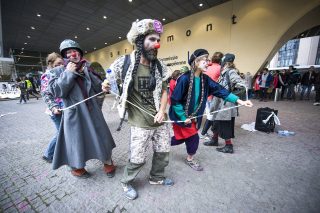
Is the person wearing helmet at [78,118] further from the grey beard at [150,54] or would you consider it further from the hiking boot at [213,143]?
the hiking boot at [213,143]

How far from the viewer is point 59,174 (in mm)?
2379

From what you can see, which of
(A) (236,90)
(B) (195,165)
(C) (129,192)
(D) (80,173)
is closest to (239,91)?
(A) (236,90)

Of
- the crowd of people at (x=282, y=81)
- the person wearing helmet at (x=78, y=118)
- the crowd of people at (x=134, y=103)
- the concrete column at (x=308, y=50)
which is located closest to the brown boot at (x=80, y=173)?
the crowd of people at (x=134, y=103)

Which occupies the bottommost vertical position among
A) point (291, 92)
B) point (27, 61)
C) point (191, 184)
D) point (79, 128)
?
point (191, 184)

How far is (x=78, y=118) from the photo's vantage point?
1958mm

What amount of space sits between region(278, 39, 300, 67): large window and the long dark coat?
179ft

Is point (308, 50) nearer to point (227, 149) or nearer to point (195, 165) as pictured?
point (227, 149)

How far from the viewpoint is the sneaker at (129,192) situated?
72.1 inches

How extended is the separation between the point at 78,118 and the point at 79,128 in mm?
128

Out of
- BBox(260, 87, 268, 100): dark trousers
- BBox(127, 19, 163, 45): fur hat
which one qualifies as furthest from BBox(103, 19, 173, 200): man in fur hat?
BBox(260, 87, 268, 100): dark trousers

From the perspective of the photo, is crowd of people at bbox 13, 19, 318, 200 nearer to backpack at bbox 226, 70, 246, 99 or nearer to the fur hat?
the fur hat

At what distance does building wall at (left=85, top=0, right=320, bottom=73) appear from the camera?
7926 millimetres

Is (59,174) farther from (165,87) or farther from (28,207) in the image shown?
(165,87)

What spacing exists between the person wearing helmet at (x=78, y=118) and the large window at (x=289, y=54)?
5450 cm
